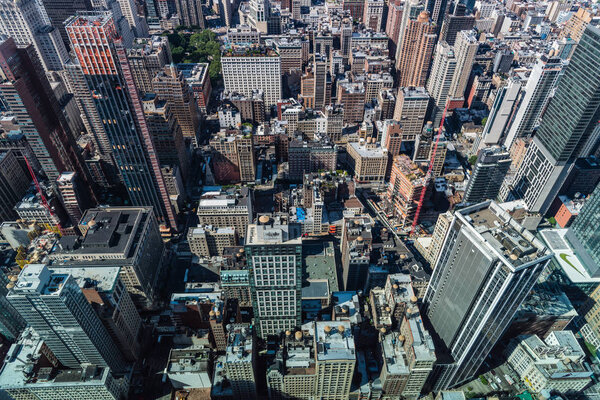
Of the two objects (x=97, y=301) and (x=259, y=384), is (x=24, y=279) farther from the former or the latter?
(x=259, y=384)

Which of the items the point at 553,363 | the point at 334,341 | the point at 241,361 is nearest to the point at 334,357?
the point at 334,341

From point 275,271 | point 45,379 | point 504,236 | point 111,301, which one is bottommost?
point 45,379

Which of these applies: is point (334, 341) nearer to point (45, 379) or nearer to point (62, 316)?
point (62, 316)

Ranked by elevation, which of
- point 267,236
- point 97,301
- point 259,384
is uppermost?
point 267,236

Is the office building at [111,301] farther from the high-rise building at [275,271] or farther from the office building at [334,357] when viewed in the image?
the office building at [334,357]

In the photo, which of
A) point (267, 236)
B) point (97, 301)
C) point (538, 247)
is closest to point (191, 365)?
point (97, 301)

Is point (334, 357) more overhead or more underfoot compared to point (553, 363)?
more overhead

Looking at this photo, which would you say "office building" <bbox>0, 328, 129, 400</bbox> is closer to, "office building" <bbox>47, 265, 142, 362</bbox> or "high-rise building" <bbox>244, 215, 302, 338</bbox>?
"office building" <bbox>47, 265, 142, 362</bbox>

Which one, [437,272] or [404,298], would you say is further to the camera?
[404,298]

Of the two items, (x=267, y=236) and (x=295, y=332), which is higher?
(x=267, y=236)
